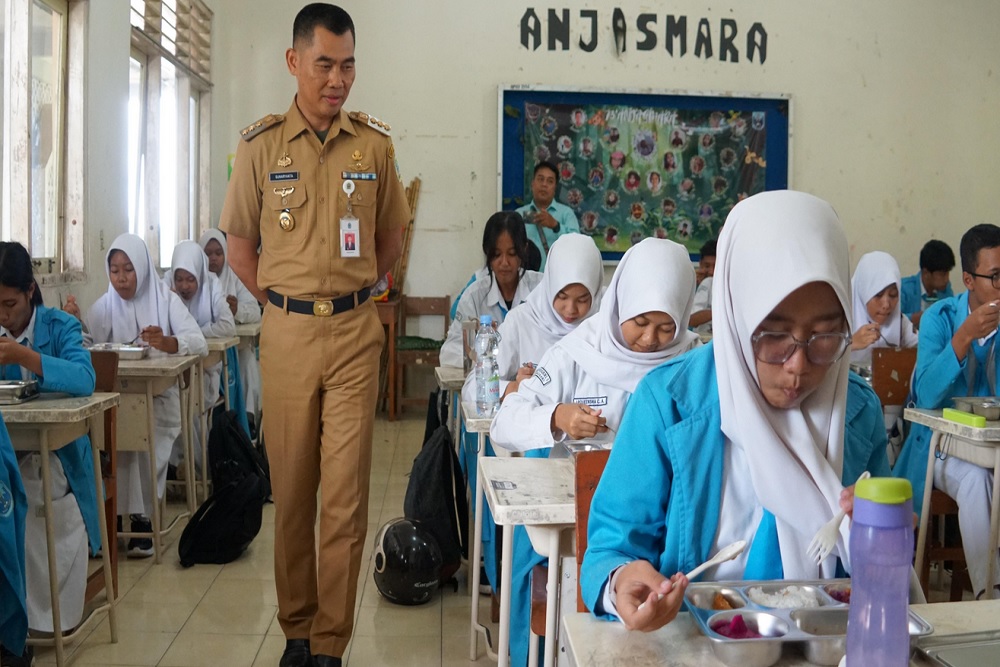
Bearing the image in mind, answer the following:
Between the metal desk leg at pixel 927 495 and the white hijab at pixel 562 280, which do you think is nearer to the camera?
the metal desk leg at pixel 927 495

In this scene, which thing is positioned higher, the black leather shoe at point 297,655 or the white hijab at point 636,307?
the white hijab at point 636,307

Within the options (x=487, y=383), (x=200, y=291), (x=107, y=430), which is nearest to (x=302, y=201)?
(x=487, y=383)

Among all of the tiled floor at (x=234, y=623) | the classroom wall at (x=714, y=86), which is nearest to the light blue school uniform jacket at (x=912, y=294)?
the classroom wall at (x=714, y=86)

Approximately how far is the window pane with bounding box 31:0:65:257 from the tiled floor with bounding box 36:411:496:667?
1.58 metres

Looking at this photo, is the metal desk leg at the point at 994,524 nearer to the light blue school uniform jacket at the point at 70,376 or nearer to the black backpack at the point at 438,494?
the black backpack at the point at 438,494

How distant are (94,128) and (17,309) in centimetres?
195

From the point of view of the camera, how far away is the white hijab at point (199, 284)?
17.1 ft

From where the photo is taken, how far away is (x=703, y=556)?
4.12 feet

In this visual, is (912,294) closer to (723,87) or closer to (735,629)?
(723,87)

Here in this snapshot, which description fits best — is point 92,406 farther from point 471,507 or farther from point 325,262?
→ point 471,507

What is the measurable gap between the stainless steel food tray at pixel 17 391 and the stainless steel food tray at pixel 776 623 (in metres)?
2.26

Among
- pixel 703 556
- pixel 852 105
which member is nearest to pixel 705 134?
pixel 852 105

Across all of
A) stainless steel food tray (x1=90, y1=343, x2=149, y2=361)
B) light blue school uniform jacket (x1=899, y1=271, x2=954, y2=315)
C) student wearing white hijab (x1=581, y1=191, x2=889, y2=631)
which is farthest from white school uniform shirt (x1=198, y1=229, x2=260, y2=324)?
student wearing white hijab (x1=581, y1=191, x2=889, y2=631)

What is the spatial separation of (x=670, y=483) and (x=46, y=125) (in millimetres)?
4024
